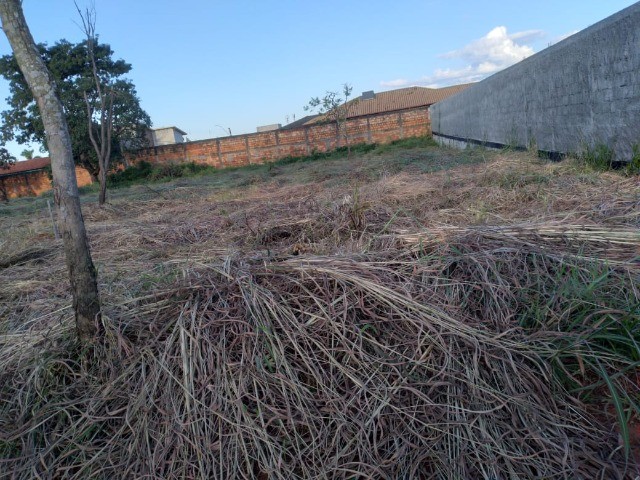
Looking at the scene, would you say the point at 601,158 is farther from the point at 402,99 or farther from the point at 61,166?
the point at 402,99

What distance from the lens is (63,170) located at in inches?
76.2

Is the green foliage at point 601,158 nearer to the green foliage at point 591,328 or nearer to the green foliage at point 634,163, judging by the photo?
the green foliage at point 634,163

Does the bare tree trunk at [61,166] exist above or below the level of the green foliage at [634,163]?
above

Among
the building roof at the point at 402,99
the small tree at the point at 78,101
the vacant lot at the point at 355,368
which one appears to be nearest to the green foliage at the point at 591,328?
the vacant lot at the point at 355,368

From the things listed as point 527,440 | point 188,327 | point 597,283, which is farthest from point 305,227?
point 527,440

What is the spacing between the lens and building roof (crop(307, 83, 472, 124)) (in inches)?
1560

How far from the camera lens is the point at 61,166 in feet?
6.34

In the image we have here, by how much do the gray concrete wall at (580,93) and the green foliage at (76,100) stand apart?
1647cm

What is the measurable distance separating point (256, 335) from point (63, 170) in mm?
1127

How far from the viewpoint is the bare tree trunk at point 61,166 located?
185 cm

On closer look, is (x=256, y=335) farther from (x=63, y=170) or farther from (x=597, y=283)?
(x=597, y=283)

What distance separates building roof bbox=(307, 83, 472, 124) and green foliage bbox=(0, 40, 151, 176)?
21.2 metres

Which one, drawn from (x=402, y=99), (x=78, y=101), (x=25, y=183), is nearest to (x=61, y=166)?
(x=78, y=101)

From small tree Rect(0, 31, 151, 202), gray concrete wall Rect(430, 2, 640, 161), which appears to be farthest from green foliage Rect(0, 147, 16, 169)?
gray concrete wall Rect(430, 2, 640, 161)
